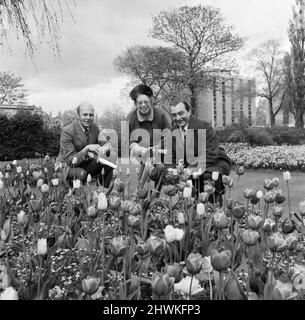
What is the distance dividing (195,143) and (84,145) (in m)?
1.37

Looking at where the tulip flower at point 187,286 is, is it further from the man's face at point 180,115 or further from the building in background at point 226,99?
the building in background at point 226,99

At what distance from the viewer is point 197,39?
80.1ft

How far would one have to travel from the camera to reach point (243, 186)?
6.95 metres

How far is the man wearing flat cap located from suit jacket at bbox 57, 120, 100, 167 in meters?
0.56

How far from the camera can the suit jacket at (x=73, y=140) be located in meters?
4.41

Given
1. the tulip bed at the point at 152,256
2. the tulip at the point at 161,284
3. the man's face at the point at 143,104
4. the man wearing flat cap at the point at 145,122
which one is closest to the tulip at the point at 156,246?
the tulip bed at the point at 152,256

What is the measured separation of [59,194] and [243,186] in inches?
175

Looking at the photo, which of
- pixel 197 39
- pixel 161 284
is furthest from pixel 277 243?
pixel 197 39

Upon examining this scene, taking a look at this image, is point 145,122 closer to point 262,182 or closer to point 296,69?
point 262,182

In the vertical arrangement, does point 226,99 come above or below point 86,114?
above

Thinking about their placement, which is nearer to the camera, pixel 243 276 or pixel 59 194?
pixel 243 276

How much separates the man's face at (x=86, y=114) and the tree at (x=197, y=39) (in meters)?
20.6
